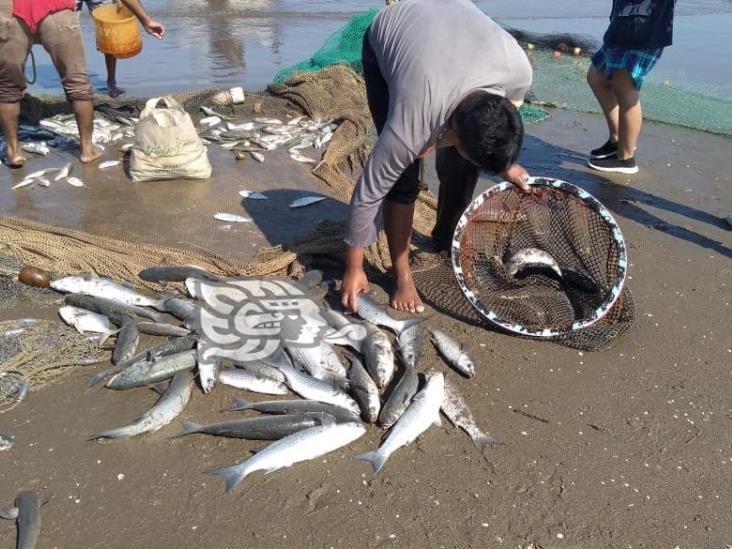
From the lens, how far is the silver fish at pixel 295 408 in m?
3.07

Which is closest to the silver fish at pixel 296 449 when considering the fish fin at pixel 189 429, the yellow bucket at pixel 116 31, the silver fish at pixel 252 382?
the fish fin at pixel 189 429

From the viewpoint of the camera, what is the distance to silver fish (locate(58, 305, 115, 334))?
361 cm

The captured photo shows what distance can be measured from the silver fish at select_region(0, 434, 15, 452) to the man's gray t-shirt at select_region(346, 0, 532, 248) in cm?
217

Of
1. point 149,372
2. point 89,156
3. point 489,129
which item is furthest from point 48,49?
point 489,129

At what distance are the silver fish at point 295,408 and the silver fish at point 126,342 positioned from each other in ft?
2.38

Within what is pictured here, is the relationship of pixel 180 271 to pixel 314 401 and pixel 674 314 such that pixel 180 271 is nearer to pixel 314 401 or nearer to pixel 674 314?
pixel 314 401

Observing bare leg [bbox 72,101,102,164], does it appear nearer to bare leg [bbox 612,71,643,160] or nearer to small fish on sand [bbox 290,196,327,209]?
small fish on sand [bbox 290,196,327,209]

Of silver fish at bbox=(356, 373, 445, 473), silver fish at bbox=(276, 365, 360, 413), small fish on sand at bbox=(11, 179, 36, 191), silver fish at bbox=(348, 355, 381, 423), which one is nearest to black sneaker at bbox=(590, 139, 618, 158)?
silver fish at bbox=(356, 373, 445, 473)

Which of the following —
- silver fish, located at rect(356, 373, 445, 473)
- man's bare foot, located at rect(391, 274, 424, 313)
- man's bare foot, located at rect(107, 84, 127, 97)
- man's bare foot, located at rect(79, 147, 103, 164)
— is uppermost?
silver fish, located at rect(356, 373, 445, 473)

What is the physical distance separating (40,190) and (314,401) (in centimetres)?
373

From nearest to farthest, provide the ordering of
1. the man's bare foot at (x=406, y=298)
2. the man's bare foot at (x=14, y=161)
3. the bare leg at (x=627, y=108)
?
the man's bare foot at (x=406, y=298), the man's bare foot at (x=14, y=161), the bare leg at (x=627, y=108)

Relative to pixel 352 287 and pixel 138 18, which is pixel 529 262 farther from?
pixel 138 18

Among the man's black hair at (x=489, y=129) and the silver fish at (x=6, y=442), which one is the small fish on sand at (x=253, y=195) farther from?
the silver fish at (x=6, y=442)

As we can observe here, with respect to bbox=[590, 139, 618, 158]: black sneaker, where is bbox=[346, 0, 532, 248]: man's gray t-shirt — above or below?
above
